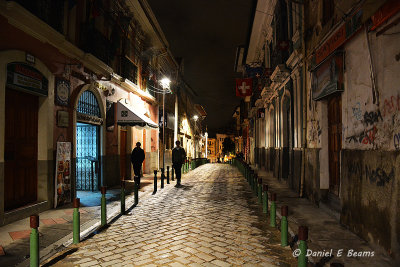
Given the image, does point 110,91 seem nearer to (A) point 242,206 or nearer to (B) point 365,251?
(A) point 242,206

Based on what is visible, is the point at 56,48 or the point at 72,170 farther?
the point at 72,170

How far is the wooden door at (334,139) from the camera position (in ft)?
25.8

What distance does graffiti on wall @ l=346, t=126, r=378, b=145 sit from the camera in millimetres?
5367

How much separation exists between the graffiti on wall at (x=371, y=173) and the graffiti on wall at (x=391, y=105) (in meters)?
0.94

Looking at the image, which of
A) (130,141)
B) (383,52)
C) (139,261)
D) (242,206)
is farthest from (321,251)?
(130,141)

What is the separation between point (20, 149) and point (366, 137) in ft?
27.2

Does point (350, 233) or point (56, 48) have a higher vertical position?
point (56, 48)

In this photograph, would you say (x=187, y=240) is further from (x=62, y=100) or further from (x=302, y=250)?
(x=62, y=100)

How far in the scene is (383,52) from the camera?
5004mm

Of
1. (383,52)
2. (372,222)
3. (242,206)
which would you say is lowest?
(242,206)

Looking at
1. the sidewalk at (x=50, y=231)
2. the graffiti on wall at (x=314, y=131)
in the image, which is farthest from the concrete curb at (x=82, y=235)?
the graffiti on wall at (x=314, y=131)

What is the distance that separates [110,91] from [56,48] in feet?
14.9

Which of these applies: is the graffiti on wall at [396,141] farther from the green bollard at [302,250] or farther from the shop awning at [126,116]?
the shop awning at [126,116]

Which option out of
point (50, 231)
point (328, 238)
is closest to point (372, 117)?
point (328, 238)
